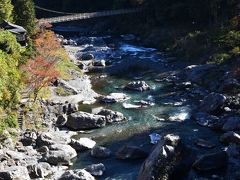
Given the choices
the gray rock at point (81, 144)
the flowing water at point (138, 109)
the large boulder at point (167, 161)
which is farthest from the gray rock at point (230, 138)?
the gray rock at point (81, 144)

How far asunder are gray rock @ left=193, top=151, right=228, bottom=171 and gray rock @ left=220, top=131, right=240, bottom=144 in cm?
263

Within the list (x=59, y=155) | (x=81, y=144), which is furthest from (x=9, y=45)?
(x=59, y=155)

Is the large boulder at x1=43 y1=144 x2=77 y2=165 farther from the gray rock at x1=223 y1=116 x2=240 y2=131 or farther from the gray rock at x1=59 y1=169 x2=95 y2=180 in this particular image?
the gray rock at x1=223 y1=116 x2=240 y2=131

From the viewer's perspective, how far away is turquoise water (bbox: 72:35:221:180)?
25.8 metres

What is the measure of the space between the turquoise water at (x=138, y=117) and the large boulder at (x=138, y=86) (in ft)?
2.11

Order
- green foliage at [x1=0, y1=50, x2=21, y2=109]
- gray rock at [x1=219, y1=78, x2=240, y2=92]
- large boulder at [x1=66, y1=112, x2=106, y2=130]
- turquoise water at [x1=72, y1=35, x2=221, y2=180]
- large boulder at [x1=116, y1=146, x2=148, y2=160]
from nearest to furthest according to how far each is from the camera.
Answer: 1. turquoise water at [x1=72, y1=35, x2=221, y2=180]
2. large boulder at [x1=116, y1=146, x2=148, y2=160]
3. green foliage at [x1=0, y1=50, x2=21, y2=109]
4. large boulder at [x1=66, y1=112, x2=106, y2=130]
5. gray rock at [x1=219, y1=78, x2=240, y2=92]

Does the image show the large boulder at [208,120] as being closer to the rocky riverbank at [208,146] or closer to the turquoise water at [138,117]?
the rocky riverbank at [208,146]

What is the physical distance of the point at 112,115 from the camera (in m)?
32.9

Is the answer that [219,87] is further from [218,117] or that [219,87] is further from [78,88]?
[78,88]

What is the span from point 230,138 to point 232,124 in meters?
2.44

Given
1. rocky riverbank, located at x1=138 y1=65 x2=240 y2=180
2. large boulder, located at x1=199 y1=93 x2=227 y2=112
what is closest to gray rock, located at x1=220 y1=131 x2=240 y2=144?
rocky riverbank, located at x1=138 y1=65 x2=240 y2=180

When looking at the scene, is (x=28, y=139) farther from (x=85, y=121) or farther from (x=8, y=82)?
(x=85, y=121)

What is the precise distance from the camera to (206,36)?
5181 cm

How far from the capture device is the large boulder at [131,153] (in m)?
26.0
